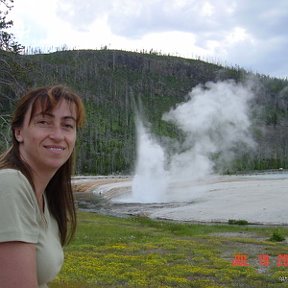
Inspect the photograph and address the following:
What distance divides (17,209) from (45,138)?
0.57 m

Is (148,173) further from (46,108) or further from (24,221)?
(24,221)

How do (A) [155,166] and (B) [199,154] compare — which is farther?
(B) [199,154]

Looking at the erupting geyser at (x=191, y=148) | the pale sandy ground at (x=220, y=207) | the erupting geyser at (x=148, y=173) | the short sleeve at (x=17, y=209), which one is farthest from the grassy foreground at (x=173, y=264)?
the erupting geyser at (x=191, y=148)

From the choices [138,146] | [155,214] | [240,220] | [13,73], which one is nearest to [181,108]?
[138,146]

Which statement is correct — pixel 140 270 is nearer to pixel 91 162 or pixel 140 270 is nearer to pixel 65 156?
pixel 65 156

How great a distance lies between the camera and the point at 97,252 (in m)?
19.3

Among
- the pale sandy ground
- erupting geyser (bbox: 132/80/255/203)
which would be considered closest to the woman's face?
the pale sandy ground

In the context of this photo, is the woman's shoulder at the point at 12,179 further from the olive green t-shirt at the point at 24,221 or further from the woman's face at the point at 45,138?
the woman's face at the point at 45,138

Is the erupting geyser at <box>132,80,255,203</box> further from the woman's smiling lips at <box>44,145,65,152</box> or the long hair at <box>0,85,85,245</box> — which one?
the woman's smiling lips at <box>44,145,65,152</box>

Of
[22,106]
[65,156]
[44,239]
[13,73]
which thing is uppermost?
[13,73]

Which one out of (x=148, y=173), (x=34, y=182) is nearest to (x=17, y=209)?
(x=34, y=182)

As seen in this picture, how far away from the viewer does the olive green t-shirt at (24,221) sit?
240cm

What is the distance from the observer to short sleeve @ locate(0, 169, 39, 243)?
2.39m

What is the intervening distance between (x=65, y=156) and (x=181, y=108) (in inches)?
3539
